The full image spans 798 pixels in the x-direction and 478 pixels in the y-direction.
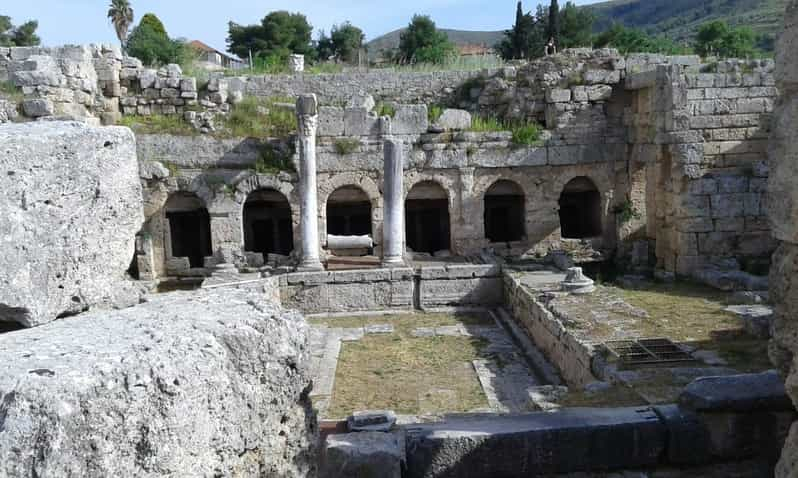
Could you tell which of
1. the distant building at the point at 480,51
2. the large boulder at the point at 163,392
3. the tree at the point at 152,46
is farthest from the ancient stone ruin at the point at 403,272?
the tree at the point at 152,46

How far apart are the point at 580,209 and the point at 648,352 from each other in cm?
1142

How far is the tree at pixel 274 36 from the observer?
2168 inches

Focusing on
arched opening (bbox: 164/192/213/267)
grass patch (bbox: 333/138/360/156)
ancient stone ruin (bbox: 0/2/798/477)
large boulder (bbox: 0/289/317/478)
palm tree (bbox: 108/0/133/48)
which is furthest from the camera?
palm tree (bbox: 108/0/133/48)

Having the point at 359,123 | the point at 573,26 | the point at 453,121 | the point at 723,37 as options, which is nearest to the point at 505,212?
the point at 453,121

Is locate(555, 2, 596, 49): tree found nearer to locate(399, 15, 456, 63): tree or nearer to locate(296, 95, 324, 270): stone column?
locate(399, 15, 456, 63): tree

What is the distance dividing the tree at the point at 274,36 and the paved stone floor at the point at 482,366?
43401 mm

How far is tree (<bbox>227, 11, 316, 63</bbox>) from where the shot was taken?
2168 inches

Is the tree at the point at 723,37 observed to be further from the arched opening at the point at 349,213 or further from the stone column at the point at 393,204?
the stone column at the point at 393,204

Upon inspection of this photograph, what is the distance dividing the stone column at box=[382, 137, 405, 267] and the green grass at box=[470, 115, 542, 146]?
270 centimetres

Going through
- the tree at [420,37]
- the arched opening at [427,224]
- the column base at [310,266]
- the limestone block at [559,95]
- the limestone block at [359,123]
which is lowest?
the column base at [310,266]

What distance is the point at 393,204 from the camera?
16.7 metres

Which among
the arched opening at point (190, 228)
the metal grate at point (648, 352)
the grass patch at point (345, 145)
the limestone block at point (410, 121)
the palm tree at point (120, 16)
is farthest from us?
the palm tree at point (120, 16)

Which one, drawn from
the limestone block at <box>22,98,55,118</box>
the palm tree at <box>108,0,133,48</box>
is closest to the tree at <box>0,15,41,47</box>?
the palm tree at <box>108,0,133,48</box>

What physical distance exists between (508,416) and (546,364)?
5.48 m
